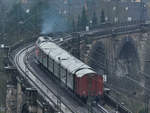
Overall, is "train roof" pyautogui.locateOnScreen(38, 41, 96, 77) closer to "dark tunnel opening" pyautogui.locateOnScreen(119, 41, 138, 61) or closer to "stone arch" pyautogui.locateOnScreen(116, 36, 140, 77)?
"stone arch" pyautogui.locateOnScreen(116, 36, 140, 77)

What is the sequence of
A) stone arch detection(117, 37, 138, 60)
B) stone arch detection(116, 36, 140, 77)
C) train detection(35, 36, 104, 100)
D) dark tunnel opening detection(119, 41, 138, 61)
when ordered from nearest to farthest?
train detection(35, 36, 104, 100) → stone arch detection(117, 37, 138, 60) → stone arch detection(116, 36, 140, 77) → dark tunnel opening detection(119, 41, 138, 61)

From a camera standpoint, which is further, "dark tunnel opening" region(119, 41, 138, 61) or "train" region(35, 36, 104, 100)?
"dark tunnel opening" region(119, 41, 138, 61)

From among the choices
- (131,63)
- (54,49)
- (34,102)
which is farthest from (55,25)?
(34,102)

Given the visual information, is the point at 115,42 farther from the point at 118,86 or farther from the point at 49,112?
the point at 49,112

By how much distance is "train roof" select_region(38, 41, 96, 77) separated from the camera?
134 feet

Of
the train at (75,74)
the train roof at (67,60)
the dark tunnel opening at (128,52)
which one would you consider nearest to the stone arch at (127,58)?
the dark tunnel opening at (128,52)

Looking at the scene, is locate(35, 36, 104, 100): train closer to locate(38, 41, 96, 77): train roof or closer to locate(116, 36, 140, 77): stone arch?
locate(38, 41, 96, 77): train roof

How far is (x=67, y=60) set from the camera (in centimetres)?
4484

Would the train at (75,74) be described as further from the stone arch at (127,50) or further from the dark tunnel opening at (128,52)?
the dark tunnel opening at (128,52)

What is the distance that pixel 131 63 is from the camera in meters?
83.9

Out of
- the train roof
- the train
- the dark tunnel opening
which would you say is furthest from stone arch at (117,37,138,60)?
the train

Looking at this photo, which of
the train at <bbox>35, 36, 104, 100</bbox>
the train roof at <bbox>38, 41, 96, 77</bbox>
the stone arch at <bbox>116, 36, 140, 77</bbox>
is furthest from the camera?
the stone arch at <bbox>116, 36, 140, 77</bbox>

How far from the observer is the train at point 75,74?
40.1m

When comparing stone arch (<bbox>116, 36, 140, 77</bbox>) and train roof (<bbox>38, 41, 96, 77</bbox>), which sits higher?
train roof (<bbox>38, 41, 96, 77</bbox>)
